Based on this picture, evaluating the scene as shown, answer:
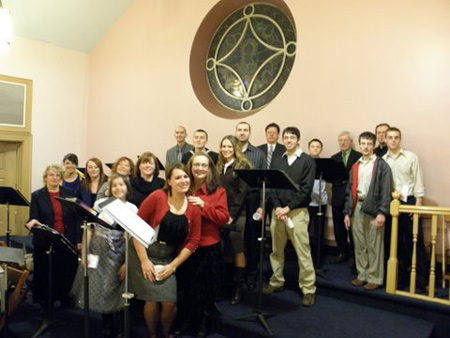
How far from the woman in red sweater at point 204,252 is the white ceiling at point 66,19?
5422mm

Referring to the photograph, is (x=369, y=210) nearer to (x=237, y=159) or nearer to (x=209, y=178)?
(x=237, y=159)

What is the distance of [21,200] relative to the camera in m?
3.73

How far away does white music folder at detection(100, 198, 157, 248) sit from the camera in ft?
6.53

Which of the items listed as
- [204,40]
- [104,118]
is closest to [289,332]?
[204,40]

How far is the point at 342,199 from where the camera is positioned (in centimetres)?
414

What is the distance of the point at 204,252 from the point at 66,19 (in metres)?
5.96

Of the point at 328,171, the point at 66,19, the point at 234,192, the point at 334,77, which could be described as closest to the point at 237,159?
the point at 234,192

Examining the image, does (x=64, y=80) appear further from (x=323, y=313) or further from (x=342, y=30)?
(x=323, y=313)

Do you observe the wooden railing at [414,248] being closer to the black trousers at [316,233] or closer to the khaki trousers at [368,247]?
the khaki trousers at [368,247]

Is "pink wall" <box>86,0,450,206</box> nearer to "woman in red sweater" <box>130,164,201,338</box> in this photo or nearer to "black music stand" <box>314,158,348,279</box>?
"black music stand" <box>314,158,348,279</box>

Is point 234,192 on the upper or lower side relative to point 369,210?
upper

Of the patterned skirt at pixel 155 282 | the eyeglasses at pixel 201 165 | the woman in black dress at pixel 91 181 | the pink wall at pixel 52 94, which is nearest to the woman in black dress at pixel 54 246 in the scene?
the woman in black dress at pixel 91 181

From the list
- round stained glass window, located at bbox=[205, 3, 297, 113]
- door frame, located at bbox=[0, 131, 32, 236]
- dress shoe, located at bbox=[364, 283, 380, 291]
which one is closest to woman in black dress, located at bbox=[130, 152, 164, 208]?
dress shoe, located at bbox=[364, 283, 380, 291]

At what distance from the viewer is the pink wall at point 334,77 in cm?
393
